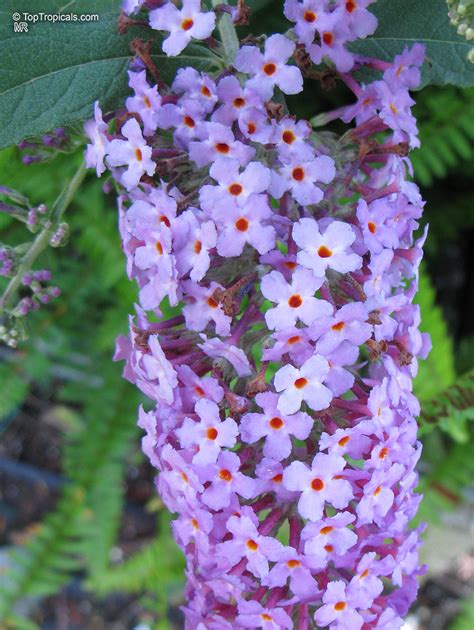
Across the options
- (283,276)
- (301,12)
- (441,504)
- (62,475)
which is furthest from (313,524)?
(62,475)

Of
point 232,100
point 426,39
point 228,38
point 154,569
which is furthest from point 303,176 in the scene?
point 154,569

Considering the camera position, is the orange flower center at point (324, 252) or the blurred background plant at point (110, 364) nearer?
the orange flower center at point (324, 252)

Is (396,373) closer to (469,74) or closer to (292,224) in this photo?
(292,224)

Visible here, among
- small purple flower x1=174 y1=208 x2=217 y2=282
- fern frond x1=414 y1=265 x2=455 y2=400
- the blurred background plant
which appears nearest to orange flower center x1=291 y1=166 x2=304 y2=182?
small purple flower x1=174 y1=208 x2=217 y2=282

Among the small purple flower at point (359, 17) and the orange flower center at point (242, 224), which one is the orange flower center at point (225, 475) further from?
the small purple flower at point (359, 17)

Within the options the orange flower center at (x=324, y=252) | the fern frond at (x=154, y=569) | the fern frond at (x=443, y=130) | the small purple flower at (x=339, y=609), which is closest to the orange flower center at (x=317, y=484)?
the small purple flower at (x=339, y=609)

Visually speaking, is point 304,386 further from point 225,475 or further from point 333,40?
point 333,40

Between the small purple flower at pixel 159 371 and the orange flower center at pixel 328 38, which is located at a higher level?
the orange flower center at pixel 328 38
